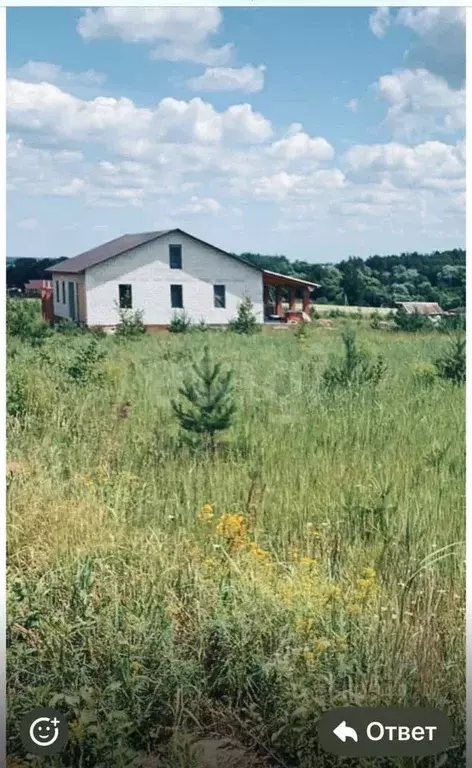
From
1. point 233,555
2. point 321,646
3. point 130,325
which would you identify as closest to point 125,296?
point 130,325

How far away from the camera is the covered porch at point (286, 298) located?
3438mm

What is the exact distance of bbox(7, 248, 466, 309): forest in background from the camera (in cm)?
333

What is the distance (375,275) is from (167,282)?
55cm

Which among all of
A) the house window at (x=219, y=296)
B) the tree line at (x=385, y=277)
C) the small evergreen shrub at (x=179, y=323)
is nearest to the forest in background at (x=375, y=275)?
the tree line at (x=385, y=277)

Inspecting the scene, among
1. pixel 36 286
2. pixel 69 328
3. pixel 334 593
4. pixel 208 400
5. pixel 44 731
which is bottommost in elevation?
pixel 44 731

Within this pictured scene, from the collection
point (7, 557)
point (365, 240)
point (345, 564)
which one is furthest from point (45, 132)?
point (345, 564)

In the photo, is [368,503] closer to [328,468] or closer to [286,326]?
[328,468]

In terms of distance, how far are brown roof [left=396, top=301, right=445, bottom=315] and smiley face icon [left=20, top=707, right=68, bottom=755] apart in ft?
4.55

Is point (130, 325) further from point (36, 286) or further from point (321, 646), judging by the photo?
point (321, 646)

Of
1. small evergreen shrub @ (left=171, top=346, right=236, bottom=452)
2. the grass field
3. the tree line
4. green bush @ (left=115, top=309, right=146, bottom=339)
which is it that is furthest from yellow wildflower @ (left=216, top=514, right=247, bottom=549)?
the tree line

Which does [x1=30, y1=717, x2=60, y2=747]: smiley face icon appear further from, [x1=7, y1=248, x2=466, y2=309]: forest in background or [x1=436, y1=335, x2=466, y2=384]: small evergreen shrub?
[x1=436, y1=335, x2=466, y2=384]: small evergreen shrub

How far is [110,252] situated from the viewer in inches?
132

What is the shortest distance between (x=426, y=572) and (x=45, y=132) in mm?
1482

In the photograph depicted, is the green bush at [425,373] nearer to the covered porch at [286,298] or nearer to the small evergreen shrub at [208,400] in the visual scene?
the covered porch at [286,298]
